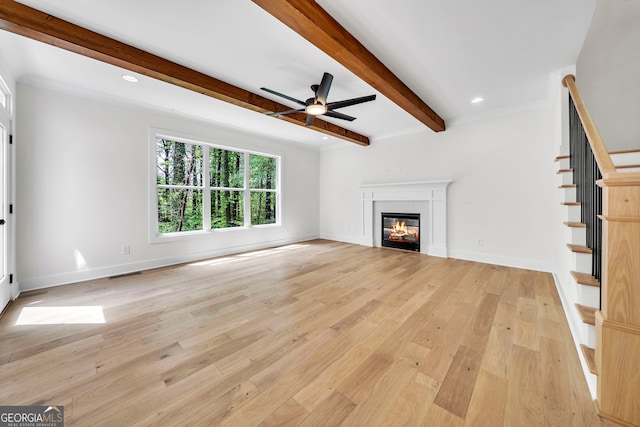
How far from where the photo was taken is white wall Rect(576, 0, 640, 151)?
7.39 feet

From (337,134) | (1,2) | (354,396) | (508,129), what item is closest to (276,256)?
(337,134)

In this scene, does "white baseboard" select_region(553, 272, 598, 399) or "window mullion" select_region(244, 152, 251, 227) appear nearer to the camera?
"white baseboard" select_region(553, 272, 598, 399)

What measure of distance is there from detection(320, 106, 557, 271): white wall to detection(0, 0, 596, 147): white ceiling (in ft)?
1.65

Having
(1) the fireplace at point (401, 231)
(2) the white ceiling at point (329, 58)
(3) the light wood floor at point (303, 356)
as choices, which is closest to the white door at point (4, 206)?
(3) the light wood floor at point (303, 356)

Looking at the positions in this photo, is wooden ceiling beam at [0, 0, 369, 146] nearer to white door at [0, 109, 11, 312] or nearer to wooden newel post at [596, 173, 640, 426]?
white door at [0, 109, 11, 312]

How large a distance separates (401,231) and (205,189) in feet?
13.3

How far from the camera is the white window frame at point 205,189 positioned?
151 inches

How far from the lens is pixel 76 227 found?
319 centimetres

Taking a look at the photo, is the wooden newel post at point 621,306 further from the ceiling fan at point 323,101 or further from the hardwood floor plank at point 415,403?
the ceiling fan at point 323,101

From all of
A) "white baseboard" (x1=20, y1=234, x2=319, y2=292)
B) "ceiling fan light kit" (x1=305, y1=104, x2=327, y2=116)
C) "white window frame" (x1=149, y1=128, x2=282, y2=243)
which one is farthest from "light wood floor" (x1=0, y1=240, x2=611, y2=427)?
"ceiling fan light kit" (x1=305, y1=104, x2=327, y2=116)

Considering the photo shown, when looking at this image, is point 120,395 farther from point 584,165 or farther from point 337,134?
point 337,134

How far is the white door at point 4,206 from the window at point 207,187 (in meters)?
1.47

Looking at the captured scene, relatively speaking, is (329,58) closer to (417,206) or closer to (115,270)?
(417,206)

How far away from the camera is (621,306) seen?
1.15 m
